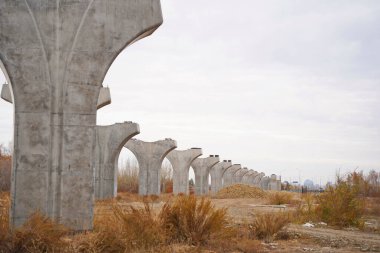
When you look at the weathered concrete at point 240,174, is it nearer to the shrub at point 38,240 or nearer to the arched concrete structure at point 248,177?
the arched concrete structure at point 248,177

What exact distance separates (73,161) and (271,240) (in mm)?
3983

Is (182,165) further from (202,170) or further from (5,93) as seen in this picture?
(5,93)

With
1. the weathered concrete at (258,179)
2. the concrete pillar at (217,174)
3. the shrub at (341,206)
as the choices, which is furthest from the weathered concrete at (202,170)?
the weathered concrete at (258,179)

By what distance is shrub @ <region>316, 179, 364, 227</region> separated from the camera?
13391mm

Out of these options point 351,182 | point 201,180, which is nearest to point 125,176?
point 201,180

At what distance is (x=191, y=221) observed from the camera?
8117mm

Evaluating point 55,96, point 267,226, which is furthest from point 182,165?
point 55,96

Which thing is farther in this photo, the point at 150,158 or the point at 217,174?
the point at 217,174

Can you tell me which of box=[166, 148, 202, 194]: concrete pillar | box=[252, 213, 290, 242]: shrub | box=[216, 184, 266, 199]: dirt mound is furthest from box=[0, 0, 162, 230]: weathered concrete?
box=[166, 148, 202, 194]: concrete pillar

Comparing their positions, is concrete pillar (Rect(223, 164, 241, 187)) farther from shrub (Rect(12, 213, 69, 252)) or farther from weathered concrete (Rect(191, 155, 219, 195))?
shrub (Rect(12, 213, 69, 252))

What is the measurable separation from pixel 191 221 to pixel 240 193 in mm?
30052

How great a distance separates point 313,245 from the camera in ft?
28.9

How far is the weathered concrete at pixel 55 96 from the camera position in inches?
314

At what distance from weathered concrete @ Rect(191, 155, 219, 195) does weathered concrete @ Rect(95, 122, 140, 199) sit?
66.2 feet
